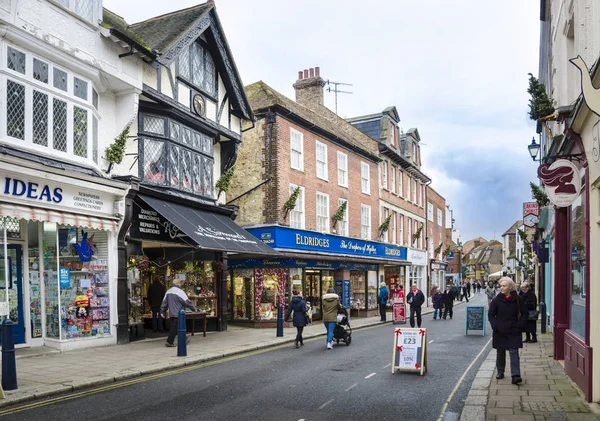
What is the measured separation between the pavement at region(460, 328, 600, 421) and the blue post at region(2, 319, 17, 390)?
6.42 meters

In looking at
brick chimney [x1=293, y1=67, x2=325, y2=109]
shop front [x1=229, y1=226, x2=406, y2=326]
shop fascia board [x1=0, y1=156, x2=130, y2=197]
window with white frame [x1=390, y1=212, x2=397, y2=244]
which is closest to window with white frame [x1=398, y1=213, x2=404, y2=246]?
window with white frame [x1=390, y1=212, x2=397, y2=244]

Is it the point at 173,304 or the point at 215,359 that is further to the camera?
the point at 173,304

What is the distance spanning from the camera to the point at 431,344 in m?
15.3

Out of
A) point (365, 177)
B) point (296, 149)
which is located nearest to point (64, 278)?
A: point (296, 149)

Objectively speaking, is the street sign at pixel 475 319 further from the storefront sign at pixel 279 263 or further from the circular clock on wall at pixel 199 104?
the circular clock on wall at pixel 199 104

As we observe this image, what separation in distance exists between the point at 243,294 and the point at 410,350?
11941mm

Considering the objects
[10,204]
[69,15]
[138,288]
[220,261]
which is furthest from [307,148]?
[10,204]

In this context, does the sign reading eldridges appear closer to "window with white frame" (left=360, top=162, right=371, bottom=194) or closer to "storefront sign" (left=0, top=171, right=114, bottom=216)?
"window with white frame" (left=360, top=162, right=371, bottom=194)

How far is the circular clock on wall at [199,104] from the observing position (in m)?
17.0

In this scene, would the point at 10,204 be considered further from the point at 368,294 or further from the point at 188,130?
the point at 368,294

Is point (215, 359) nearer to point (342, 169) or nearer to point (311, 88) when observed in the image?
point (342, 169)

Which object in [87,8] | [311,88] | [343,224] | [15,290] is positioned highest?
[311,88]

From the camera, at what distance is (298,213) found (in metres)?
23.4

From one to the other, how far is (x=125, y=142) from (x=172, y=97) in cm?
274
